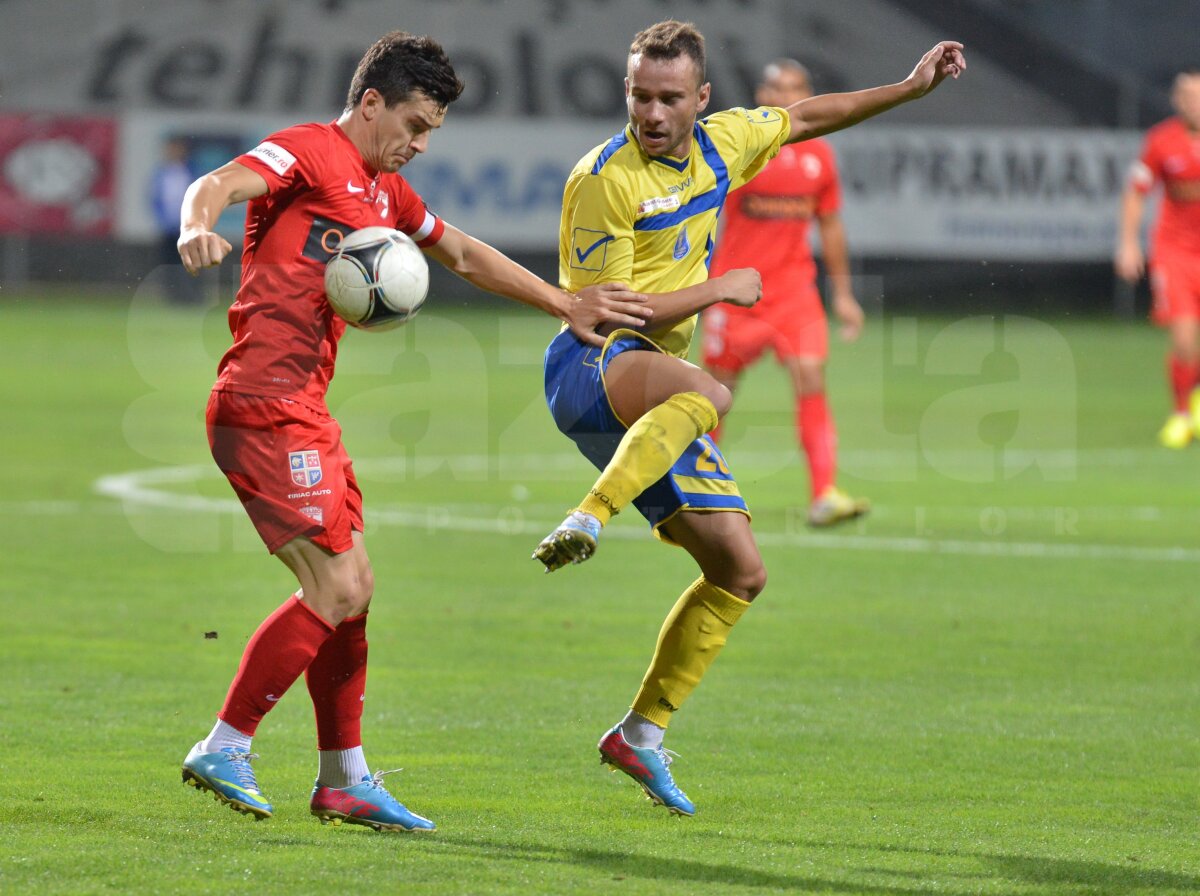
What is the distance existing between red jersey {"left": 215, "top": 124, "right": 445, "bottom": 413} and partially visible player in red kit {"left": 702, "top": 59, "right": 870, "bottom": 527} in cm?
611

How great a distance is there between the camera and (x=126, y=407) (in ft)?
56.6

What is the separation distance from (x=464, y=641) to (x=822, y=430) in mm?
3823

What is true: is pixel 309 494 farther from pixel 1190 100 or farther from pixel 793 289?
pixel 1190 100

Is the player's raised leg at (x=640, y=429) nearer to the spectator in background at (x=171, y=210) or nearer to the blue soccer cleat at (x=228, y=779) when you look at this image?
the blue soccer cleat at (x=228, y=779)

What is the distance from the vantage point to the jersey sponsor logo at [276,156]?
16.0 ft

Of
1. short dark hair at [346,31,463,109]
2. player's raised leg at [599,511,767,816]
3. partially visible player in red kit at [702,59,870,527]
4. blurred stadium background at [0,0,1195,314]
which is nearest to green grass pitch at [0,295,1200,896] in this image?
player's raised leg at [599,511,767,816]

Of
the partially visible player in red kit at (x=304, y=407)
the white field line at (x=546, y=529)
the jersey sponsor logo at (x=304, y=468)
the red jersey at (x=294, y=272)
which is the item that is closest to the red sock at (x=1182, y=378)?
the white field line at (x=546, y=529)

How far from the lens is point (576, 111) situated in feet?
105

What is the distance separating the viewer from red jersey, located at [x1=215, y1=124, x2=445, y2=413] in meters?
5.02

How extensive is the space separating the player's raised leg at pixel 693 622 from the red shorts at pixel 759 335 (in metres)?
5.94

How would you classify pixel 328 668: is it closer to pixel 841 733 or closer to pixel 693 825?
pixel 693 825

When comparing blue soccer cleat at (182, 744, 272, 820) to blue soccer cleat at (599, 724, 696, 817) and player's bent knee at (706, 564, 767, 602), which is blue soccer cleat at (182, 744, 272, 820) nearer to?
blue soccer cleat at (599, 724, 696, 817)

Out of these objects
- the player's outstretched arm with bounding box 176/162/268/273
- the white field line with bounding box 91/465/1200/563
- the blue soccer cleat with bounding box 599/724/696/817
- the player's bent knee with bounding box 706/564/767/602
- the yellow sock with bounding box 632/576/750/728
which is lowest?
the white field line with bounding box 91/465/1200/563

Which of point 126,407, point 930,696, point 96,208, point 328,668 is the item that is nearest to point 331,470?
point 328,668
